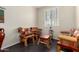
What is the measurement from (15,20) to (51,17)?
51cm

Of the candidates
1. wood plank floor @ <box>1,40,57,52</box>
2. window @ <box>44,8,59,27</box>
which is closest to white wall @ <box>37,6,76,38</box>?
window @ <box>44,8,59,27</box>

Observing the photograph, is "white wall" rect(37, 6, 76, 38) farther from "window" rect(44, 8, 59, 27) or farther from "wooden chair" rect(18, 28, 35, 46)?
"wooden chair" rect(18, 28, 35, 46)

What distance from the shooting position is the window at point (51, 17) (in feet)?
4.98

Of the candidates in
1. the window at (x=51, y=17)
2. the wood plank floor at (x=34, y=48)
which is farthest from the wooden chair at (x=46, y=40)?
the window at (x=51, y=17)

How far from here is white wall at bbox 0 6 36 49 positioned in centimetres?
148

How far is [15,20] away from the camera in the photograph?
4.97 feet

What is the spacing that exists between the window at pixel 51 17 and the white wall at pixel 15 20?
0.17 meters

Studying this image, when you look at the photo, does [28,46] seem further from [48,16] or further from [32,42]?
[48,16]

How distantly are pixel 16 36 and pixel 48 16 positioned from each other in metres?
0.53

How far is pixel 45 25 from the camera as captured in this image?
1.56 metres

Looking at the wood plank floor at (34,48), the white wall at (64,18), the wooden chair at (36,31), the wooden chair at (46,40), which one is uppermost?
the white wall at (64,18)

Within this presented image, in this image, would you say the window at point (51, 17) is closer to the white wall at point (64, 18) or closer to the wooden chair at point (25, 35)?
the white wall at point (64, 18)

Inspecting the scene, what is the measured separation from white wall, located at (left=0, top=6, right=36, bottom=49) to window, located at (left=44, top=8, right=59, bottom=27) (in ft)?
0.57
